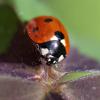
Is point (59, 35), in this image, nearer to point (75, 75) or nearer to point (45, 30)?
point (45, 30)

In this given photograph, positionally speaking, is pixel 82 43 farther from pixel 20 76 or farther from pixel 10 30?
pixel 20 76

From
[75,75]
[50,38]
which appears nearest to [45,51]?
[50,38]

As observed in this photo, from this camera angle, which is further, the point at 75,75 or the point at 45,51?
the point at 45,51

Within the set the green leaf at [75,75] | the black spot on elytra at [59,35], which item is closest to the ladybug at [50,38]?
the black spot on elytra at [59,35]

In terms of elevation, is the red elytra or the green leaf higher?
the red elytra

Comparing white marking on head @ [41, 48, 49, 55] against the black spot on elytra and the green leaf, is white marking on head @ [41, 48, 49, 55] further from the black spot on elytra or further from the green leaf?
the green leaf

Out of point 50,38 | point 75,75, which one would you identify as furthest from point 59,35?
point 75,75

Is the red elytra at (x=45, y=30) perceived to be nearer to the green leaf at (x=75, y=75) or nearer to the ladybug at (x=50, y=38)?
the ladybug at (x=50, y=38)

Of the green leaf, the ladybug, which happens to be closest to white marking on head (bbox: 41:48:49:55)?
the ladybug

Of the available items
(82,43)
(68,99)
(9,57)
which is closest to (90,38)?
(82,43)
